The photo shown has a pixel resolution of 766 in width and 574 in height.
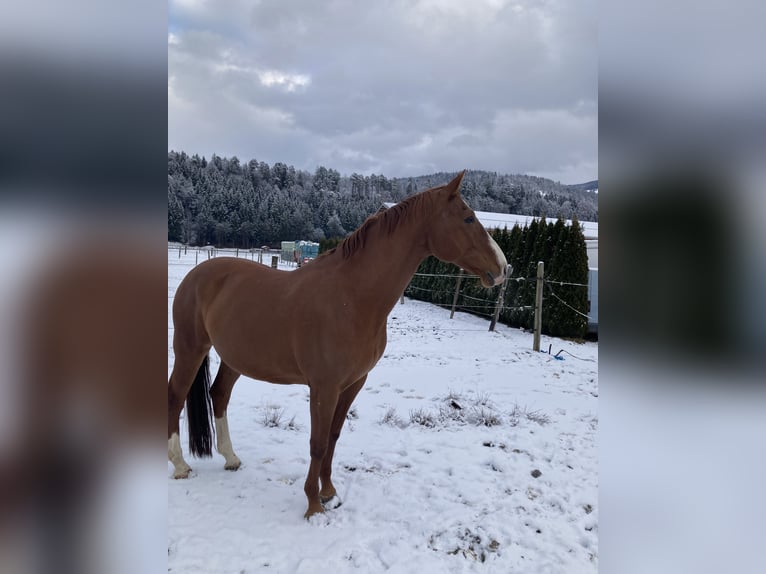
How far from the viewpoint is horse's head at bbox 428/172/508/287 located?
2311mm

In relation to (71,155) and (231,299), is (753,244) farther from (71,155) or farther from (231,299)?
(231,299)

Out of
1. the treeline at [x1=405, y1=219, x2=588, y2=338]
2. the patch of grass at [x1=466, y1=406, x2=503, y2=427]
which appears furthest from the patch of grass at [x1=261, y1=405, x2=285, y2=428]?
the treeline at [x1=405, y1=219, x2=588, y2=338]

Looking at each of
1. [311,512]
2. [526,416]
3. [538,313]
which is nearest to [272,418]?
[311,512]

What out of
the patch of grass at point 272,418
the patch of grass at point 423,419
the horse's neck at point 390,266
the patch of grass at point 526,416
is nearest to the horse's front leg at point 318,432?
the horse's neck at point 390,266

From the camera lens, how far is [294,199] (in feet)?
168

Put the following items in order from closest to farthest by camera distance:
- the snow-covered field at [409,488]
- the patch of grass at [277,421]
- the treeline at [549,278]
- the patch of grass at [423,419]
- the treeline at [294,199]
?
1. the snow-covered field at [409,488]
2. the patch of grass at [277,421]
3. the patch of grass at [423,419]
4. the treeline at [549,278]
5. the treeline at [294,199]

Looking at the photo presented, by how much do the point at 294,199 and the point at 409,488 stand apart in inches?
2021

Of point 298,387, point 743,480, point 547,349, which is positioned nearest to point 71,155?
point 743,480

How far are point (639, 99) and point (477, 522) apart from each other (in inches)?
96.8

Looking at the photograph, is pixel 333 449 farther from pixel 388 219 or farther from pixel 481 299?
pixel 481 299

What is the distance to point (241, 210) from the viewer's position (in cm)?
3878

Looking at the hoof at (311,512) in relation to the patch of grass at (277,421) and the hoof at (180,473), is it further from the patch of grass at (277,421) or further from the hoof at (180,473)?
the patch of grass at (277,421)

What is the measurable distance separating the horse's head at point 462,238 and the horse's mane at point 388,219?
103 mm

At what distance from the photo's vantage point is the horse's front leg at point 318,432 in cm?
236
